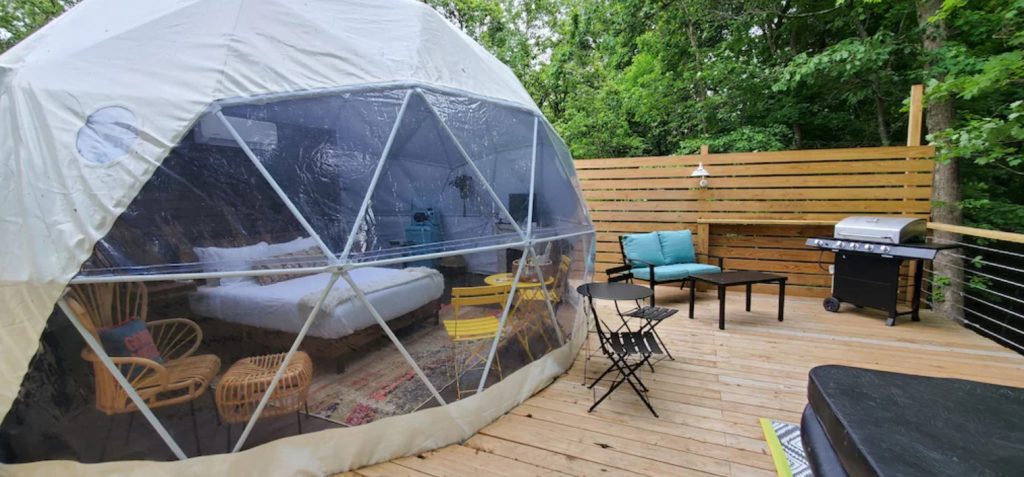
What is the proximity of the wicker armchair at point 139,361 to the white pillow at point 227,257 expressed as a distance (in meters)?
0.37

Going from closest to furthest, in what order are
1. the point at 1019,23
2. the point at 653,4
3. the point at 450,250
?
the point at 450,250 < the point at 1019,23 < the point at 653,4

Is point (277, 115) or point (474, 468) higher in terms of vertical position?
point (277, 115)

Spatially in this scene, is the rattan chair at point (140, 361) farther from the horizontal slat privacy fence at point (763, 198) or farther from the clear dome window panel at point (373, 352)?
the horizontal slat privacy fence at point (763, 198)

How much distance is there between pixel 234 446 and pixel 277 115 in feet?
6.25

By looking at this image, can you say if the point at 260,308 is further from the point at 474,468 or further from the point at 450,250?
the point at 474,468

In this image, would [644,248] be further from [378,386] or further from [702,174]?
[378,386]

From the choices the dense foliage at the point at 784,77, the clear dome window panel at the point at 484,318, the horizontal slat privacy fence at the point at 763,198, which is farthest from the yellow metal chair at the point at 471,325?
the dense foliage at the point at 784,77

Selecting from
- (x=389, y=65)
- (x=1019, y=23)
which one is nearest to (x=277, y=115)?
(x=389, y=65)

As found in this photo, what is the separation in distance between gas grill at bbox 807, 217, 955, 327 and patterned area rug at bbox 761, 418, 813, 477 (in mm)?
2806

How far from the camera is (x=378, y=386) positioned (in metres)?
2.63

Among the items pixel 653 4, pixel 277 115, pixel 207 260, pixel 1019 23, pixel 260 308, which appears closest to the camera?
pixel 207 260

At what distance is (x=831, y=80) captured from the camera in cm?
582

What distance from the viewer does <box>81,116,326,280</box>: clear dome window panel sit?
1.97 meters

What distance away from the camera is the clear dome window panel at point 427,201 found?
2.50m
